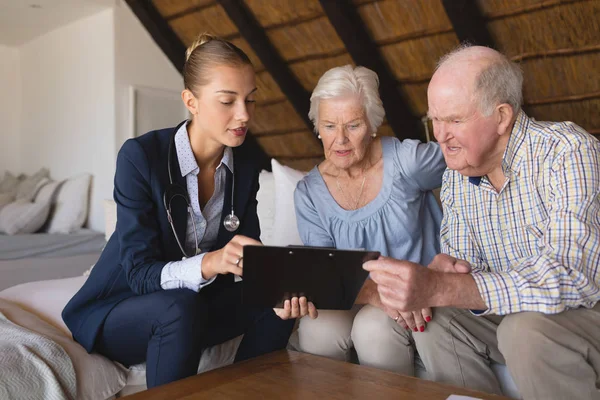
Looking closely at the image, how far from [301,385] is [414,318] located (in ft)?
1.33

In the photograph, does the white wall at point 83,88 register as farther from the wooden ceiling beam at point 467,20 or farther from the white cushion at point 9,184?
the wooden ceiling beam at point 467,20

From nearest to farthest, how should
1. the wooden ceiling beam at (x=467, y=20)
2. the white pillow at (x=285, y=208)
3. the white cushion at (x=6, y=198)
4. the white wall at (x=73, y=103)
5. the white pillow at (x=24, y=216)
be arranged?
1. the white pillow at (x=285, y=208)
2. the wooden ceiling beam at (x=467, y=20)
3. the white pillow at (x=24, y=216)
4. the white wall at (x=73, y=103)
5. the white cushion at (x=6, y=198)

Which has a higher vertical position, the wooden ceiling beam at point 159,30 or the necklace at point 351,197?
the wooden ceiling beam at point 159,30

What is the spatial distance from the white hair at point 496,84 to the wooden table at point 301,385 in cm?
70

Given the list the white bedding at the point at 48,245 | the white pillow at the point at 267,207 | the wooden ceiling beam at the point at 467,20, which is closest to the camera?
the white pillow at the point at 267,207

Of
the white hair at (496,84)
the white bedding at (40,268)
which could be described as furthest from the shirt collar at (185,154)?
the white bedding at (40,268)

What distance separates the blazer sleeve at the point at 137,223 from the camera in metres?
1.55

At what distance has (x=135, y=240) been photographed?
1.58 m

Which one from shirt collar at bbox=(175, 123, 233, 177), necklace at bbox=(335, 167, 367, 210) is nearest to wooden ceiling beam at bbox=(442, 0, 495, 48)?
necklace at bbox=(335, 167, 367, 210)

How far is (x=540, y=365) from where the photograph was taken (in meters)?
1.21

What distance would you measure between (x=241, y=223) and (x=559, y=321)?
3.22 ft

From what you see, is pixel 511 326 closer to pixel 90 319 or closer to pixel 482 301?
pixel 482 301

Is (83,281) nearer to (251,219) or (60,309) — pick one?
(60,309)

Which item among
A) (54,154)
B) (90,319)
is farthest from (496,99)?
(54,154)
